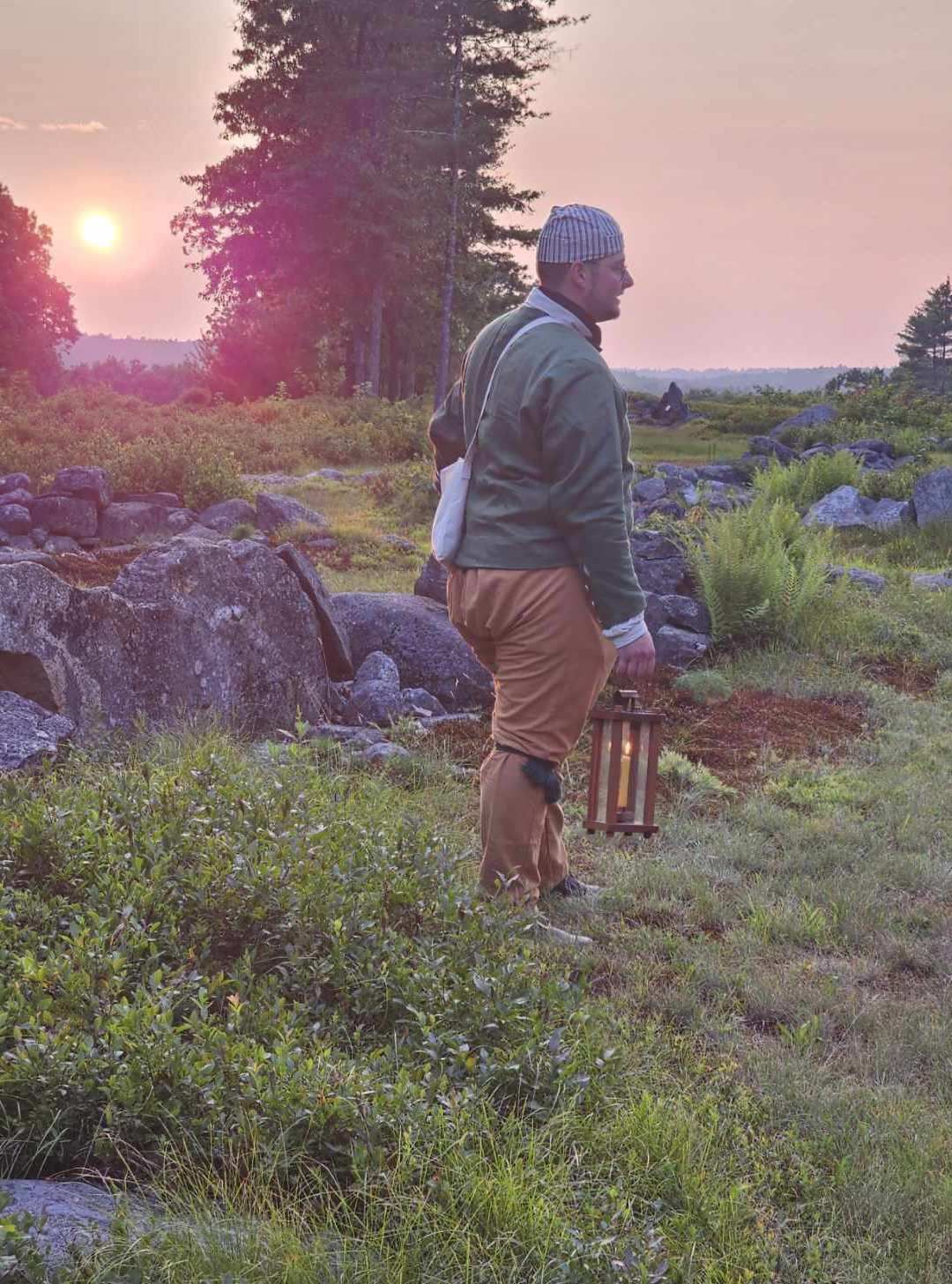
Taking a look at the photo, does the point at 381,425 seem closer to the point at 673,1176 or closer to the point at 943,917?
the point at 943,917

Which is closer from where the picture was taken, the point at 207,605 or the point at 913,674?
the point at 207,605

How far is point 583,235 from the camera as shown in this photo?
3.58 meters

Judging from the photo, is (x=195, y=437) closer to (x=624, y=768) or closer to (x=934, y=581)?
(x=934, y=581)

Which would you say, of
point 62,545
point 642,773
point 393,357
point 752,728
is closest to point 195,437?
point 62,545

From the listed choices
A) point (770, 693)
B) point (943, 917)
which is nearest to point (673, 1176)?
point (943, 917)

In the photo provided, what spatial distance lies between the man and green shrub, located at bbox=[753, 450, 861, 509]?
1243 cm

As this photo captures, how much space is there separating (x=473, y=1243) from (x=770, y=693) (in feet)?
19.5

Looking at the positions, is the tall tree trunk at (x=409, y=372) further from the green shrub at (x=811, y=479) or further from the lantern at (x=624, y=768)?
the lantern at (x=624, y=768)

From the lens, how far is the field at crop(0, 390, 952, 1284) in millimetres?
2291

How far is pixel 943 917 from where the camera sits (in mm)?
4418

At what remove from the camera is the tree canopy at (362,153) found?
3738 centimetres

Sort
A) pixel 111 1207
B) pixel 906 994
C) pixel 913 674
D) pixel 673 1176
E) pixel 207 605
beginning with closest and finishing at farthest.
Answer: pixel 111 1207
pixel 673 1176
pixel 906 994
pixel 207 605
pixel 913 674

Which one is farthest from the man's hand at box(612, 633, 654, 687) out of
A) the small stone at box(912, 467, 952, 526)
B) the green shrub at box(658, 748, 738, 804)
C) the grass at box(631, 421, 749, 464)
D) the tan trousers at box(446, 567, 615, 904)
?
the grass at box(631, 421, 749, 464)

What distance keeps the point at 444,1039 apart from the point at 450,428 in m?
2.19
